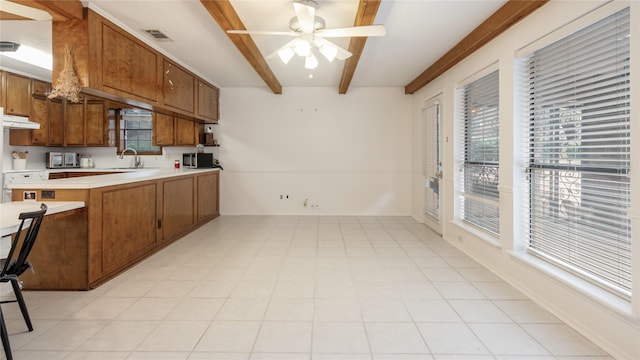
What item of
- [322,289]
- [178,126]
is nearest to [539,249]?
[322,289]

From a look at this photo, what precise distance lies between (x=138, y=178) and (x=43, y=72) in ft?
10.7

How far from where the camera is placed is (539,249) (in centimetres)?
272

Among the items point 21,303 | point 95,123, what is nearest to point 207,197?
point 95,123

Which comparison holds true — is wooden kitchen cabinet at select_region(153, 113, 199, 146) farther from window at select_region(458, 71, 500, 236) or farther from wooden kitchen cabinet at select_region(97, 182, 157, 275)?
window at select_region(458, 71, 500, 236)

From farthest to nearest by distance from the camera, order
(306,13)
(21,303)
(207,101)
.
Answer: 1. (207,101)
2. (306,13)
3. (21,303)

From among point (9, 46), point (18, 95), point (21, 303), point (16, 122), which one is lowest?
point (21, 303)

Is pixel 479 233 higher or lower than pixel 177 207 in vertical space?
lower

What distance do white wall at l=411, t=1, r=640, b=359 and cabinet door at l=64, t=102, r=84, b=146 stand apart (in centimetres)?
633

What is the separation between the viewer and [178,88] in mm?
4586

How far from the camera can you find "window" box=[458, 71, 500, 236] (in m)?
3.39

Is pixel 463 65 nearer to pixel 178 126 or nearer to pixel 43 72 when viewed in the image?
pixel 178 126

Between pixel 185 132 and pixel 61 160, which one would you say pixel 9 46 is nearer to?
pixel 61 160

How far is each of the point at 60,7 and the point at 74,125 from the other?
3713 mm

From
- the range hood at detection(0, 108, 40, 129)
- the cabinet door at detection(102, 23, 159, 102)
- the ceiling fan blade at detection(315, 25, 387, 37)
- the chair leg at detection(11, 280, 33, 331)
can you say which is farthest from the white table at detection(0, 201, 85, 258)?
the range hood at detection(0, 108, 40, 129)
